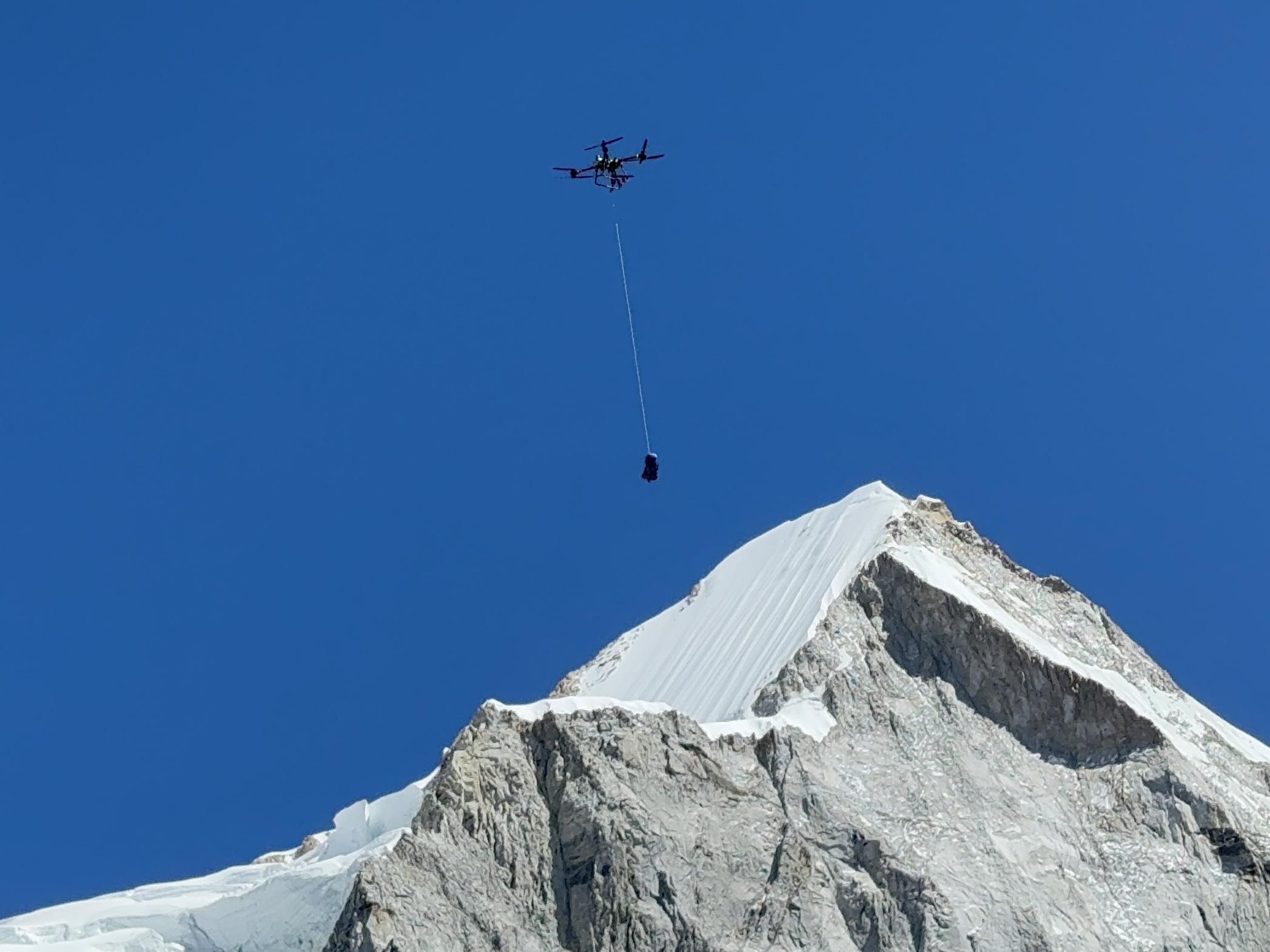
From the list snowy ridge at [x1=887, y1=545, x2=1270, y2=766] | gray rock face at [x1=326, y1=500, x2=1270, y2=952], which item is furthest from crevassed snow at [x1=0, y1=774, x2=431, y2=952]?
snowy ridge at [x1=887, y1=545, x2=1270, y2=766]

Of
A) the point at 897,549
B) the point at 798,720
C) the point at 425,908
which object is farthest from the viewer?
the point at 897,549

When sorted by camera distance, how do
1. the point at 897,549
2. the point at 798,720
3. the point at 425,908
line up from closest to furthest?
the point at 425,908 < the point at 798,720 < the point at 897,549

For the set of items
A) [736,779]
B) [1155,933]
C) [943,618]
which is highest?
[943,618]

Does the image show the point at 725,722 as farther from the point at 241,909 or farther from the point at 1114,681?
the point at 241,909

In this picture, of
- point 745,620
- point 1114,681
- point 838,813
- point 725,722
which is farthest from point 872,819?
point 745,620

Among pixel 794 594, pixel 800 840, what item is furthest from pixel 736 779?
pixel 794 594

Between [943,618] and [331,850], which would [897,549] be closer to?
[943,618]

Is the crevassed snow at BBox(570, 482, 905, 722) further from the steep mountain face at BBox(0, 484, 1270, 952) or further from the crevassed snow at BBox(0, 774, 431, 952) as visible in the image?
the crevassed snow at BBox(0, 774, 431, 952)

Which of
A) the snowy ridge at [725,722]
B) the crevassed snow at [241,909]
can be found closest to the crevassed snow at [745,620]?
the snowy ridge at [725,722]
